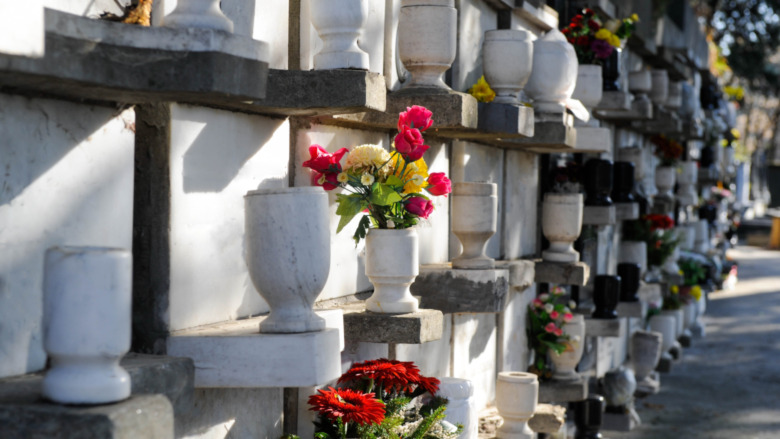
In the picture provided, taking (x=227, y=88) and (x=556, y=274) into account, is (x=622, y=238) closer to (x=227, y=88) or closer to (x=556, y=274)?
(x=556, y=274)

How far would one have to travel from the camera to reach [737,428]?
5984 millimetres

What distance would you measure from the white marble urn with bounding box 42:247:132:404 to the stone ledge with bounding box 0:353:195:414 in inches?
3.3

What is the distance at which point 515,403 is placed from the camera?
12.5 ft

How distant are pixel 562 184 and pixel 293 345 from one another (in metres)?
3.08

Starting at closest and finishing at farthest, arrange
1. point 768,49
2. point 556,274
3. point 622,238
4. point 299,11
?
point 299,11, point 556,274, point 622,238, point 768,49

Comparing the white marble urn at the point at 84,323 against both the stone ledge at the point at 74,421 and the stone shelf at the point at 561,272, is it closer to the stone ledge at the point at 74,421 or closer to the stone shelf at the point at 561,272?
the stone ledge at the point at 74,421

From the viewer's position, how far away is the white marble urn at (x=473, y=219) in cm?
320

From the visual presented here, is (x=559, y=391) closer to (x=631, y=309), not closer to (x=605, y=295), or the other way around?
(x=605, y=295)

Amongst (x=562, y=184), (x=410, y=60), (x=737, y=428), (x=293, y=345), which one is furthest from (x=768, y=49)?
(x=293, y=345)

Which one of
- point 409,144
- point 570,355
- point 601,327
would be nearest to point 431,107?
point 409,144

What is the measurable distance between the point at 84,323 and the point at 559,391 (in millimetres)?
3372

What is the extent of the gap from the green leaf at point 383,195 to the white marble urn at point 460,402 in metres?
0.76

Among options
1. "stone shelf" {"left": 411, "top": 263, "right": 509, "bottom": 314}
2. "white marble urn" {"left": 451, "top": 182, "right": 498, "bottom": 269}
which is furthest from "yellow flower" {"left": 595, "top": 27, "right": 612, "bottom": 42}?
"stone shelf" {"left": 411, "top": 263, "right": 509, "bottom": 314}

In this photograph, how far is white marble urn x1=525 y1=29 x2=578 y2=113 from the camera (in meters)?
3.73
